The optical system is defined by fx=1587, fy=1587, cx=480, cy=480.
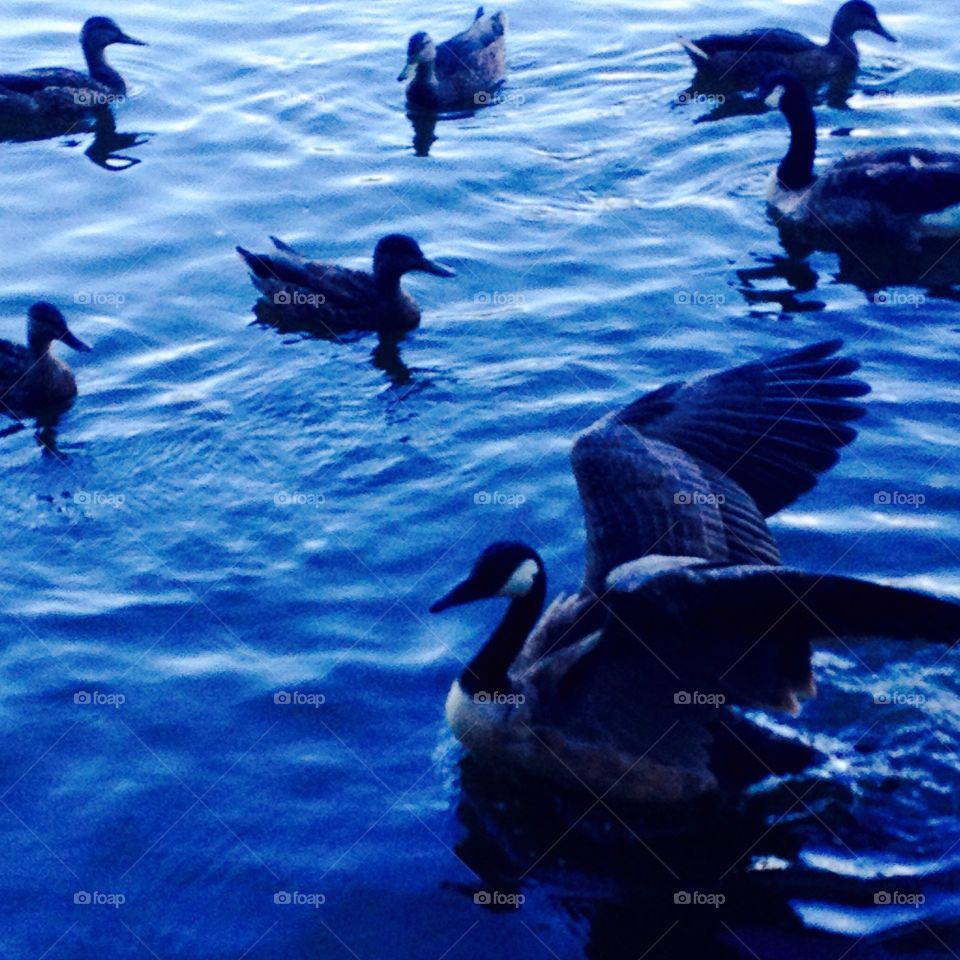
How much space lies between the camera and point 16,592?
9375 millimetres

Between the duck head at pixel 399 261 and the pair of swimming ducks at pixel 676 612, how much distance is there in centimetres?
395

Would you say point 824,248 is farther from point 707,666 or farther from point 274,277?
point 707,666

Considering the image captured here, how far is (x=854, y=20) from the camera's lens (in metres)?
16.0

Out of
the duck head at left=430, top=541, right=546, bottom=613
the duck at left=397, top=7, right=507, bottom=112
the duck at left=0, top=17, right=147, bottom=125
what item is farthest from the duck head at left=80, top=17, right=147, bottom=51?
the duck head at left=430, top=541, right=546, bottom=613

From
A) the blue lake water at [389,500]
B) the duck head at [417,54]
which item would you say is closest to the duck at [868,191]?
the blue lake water at [389,500]

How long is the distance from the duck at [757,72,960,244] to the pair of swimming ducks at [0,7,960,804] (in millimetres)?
5103

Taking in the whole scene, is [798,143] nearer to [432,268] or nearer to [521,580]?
[432,268]

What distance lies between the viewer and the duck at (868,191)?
1291cm

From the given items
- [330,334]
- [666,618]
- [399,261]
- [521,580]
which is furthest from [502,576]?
[330,334]

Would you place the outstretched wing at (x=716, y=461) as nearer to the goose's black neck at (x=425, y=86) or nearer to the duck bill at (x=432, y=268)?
the duck bill at (x=432, y=268)

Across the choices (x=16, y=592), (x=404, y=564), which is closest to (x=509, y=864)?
(x=404, y=564)

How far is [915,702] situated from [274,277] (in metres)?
6.20

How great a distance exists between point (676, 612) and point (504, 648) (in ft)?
4.23

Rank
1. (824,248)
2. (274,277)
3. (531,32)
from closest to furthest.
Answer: (274,277), (824,248), (531,32)
